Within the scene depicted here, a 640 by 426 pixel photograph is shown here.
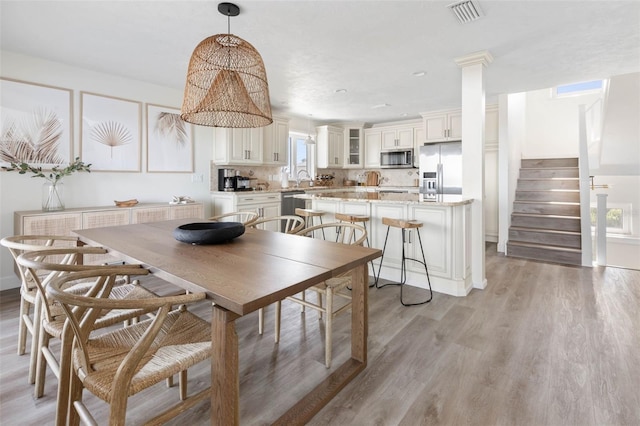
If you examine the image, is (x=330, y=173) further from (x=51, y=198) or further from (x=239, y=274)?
(x=239, y=274)

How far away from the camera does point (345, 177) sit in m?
7.84

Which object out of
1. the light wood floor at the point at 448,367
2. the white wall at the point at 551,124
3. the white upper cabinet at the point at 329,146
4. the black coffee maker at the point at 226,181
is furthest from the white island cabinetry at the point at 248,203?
the white wall at the point at 551,124

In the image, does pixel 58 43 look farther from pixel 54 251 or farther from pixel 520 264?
pixel 520 264

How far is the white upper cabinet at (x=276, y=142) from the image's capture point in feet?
18.6

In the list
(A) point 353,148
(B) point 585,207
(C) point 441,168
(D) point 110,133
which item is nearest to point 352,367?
(D) point 110,133

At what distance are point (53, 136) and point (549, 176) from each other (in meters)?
7.10

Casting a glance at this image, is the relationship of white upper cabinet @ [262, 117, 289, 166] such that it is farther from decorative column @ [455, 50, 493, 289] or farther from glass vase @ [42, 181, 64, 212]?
decorative column @ [455, 50, 493, 289]

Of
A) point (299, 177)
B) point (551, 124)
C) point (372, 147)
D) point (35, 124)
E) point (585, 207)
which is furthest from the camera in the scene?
point (372, 147)

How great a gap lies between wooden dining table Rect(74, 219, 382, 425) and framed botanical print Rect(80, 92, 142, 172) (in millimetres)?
2065

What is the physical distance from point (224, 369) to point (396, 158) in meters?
6.08

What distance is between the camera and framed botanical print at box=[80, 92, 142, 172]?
3754 mm

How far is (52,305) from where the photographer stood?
1.65m

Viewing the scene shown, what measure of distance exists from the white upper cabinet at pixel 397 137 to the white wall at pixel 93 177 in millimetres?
3662

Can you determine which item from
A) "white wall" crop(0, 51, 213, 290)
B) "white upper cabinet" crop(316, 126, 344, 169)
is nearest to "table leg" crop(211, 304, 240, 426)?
"white wall" crop(0, 51, 213, 290)
